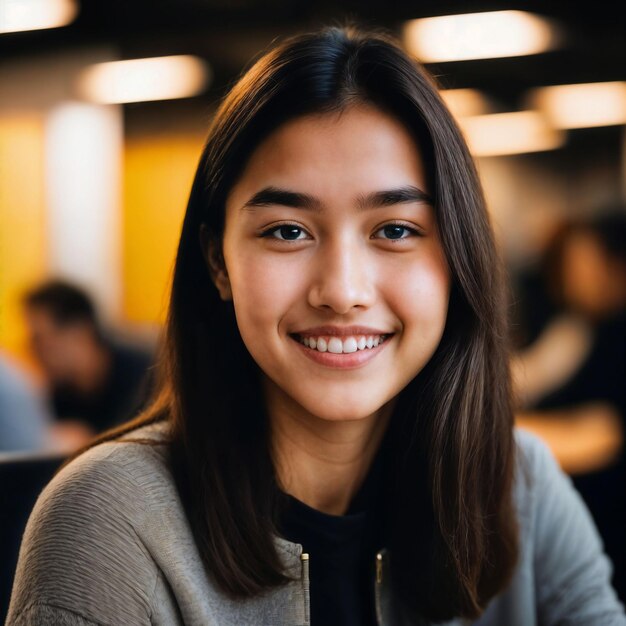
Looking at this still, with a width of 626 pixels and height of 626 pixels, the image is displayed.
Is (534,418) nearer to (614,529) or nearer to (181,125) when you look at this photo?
(614,529)

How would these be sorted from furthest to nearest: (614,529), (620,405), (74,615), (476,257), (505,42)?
(505,42)
(620,405)
(614,529)
(476,257)
(74,615)

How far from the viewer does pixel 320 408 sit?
1085 mm

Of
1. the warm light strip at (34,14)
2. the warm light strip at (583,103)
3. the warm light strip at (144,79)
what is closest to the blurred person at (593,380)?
the warm light strip at (144,79)

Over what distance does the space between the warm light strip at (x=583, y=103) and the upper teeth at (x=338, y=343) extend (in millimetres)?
5660

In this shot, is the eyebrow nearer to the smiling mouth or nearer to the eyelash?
the eyelash

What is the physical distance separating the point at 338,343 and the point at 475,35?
3736mm

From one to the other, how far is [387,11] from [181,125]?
4.67 feet

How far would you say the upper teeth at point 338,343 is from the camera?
1.07 metres

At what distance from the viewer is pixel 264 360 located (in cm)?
110

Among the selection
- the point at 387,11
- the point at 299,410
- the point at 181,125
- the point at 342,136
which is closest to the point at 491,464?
the point at 299,410

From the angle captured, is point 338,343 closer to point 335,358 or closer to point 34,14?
point 335,358

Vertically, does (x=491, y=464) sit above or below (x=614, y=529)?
above

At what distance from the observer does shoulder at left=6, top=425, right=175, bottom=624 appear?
102 cm

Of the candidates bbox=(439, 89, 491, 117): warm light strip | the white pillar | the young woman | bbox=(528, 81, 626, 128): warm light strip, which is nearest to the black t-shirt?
the young woman
